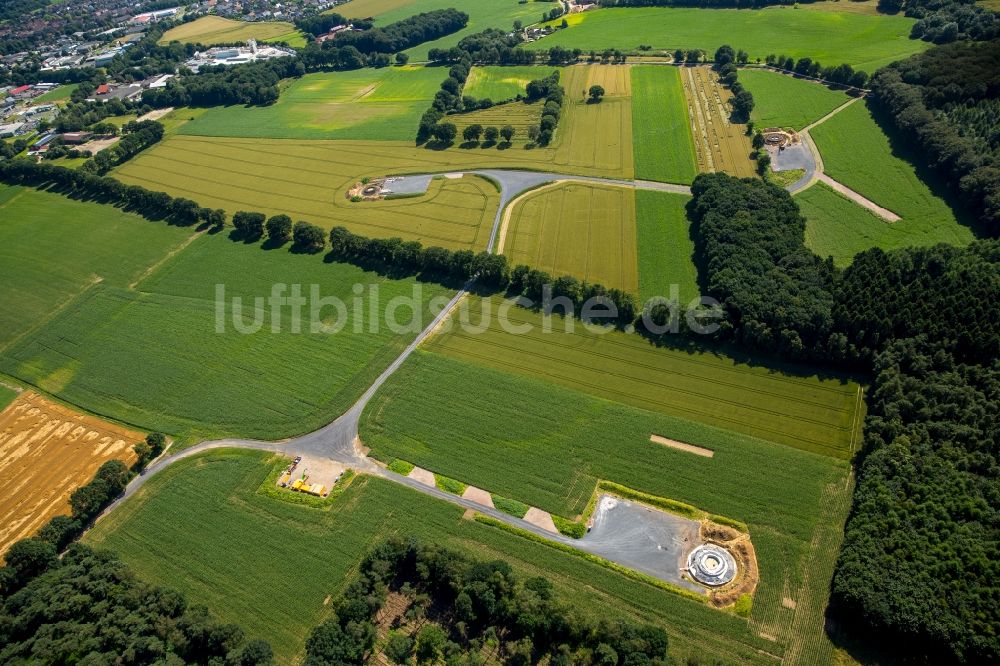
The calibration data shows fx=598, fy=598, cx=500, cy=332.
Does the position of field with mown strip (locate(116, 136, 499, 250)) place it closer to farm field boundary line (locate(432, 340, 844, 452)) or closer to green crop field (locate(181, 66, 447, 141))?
green crop field (locate(181, 66, 447, 141))

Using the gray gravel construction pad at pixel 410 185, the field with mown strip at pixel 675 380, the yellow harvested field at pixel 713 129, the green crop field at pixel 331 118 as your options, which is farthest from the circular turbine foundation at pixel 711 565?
the green crop field at pixel 331 118

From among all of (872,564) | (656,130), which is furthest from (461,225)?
(872,564)

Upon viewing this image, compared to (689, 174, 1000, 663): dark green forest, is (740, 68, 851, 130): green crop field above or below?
above

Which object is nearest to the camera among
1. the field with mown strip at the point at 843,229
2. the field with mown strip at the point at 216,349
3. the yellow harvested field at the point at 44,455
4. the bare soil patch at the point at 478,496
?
the bare soil patch at the point at 478,496

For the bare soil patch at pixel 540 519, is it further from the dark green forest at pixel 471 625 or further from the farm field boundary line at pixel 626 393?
the farm field boundary line at pixel 626 393

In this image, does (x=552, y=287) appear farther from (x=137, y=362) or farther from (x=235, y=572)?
(x=137, y=362)

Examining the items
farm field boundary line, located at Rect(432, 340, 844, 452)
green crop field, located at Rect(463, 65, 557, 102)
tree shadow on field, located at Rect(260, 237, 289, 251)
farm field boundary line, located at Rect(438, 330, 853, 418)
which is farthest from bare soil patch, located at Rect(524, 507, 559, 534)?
green crop field, located at Rect(463, 65, 557, 102)
